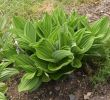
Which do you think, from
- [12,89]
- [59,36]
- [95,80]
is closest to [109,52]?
[95,80]

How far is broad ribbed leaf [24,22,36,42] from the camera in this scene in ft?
13.6

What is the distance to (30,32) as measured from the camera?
4.17 meters

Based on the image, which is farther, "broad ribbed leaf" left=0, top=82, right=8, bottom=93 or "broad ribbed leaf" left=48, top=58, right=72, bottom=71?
"broad ribbed leaf" left=0, top=82, right=8, bottom=93

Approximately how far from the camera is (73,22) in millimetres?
4199

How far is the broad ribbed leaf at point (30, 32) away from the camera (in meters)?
4.15

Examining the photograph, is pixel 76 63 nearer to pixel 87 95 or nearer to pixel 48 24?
pixel 87 95

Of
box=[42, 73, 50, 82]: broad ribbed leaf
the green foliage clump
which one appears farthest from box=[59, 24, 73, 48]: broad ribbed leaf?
box=[42, 73, 50, 82]: broad ribbed leaf

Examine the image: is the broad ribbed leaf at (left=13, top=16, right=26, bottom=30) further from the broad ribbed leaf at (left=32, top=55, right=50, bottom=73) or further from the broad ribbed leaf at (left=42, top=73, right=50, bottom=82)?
the broad ribbed leaf at (left=42, top=73, right=50, bottom=82)

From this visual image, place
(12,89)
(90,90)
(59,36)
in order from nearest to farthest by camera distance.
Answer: (59,36) → (90,90) → (12,89)

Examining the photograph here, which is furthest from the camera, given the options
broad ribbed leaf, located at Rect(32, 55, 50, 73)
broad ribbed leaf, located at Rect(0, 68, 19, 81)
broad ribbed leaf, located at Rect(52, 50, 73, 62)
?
broad ribbed leaf, located at Rect(0, 68, 19, 81)

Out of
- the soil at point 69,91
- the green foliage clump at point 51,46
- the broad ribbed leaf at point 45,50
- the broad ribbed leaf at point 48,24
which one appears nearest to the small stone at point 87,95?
the soil at point 69,91

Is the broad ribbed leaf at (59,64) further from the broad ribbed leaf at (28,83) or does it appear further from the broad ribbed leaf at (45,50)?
the broad ribbed leaf at (28,83)

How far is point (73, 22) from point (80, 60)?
0.43m

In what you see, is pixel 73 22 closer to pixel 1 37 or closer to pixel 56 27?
pixel 56 27
